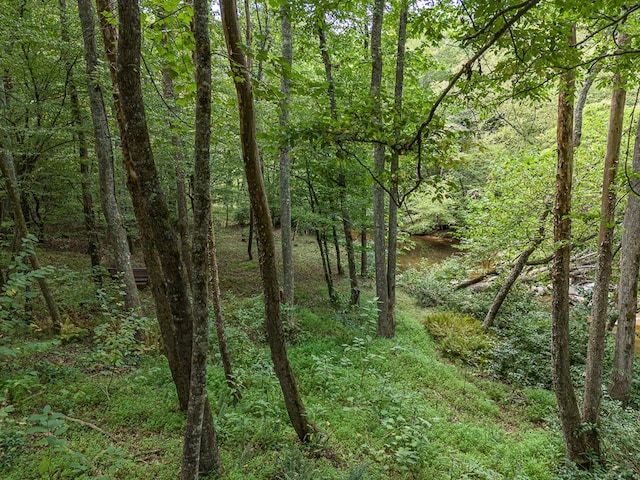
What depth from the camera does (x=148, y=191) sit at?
2.92m

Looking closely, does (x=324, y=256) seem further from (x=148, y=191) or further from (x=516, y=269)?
(x=148, y=191)

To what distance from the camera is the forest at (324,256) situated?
3037mm

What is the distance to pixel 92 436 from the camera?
4.11 metres

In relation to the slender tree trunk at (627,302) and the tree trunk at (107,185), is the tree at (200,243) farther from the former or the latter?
the slender tree trunk at (627,302)

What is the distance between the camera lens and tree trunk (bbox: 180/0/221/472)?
2.73 m

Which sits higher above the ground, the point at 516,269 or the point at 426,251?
the point at 516,269

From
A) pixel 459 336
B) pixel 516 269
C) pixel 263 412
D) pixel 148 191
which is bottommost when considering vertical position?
pixel 459 336

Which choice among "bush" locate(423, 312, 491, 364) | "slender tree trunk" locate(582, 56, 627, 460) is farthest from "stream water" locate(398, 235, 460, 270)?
"slender tree trunk" locate(582, 56, 627, 460)

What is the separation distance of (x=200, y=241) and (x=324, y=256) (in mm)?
8462

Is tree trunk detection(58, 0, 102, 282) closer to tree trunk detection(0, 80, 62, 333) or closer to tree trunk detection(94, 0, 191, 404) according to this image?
tree trunk detection(0, 80, 62, 333)

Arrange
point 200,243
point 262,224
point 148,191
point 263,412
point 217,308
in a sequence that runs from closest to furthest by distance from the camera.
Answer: point 200,243, point 148,191, point 262,224, point 263,412, point 217,308

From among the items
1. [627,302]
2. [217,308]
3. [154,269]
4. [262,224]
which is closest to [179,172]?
[217,308]

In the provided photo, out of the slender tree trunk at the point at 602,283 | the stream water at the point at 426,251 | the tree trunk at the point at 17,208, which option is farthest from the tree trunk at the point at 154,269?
the stream water at the point at 426,251

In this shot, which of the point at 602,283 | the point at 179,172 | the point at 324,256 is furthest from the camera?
the point at 324,256
